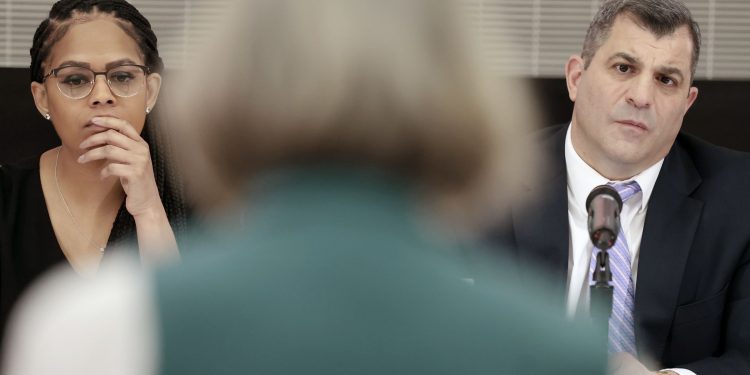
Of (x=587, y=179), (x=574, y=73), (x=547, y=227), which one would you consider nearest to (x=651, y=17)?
(x=574, y=73)

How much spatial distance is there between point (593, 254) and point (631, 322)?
165 mm

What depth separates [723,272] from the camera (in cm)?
241

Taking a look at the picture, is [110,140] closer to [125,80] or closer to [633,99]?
[125,80]

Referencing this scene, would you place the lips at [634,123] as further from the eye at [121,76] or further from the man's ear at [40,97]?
the man's ear at [40,97]

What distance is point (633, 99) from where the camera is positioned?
249 cm

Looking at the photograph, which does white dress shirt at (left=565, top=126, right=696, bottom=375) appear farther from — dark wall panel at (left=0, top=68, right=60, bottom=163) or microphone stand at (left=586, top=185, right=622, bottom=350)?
dark wall panel at (left=0, top=68, right=60, bottom=163)

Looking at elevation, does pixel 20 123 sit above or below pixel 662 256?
above

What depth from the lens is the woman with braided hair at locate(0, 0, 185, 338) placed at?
94.3 inches

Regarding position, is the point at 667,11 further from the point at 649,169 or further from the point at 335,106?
the point at 335,106

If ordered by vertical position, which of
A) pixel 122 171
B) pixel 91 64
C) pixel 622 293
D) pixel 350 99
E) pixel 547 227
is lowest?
pixel 622 293

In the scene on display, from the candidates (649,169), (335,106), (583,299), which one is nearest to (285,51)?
(335,106)

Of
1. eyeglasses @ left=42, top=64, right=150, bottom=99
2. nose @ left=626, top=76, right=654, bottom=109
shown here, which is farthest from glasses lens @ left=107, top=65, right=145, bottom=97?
nose @ left=626, top=76, right=654, bottom=109

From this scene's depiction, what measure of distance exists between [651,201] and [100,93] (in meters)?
1.21

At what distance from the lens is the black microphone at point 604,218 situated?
5.60ft
